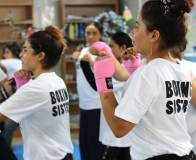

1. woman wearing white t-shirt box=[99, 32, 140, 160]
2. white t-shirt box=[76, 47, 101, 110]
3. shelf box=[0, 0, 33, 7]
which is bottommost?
woman wearing white t-shirt box=[99, 32, 140, 160]

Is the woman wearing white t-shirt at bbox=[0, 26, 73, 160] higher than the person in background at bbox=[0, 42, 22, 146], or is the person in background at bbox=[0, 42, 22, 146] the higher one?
the woman wearing white t-shirt at bbox=[0, 26, 73, 160]

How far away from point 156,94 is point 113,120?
178mm

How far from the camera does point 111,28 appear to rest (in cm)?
544

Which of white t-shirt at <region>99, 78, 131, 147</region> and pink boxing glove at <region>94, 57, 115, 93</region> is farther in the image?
white t-shirt at <region>99, 78, 131, 147</region>

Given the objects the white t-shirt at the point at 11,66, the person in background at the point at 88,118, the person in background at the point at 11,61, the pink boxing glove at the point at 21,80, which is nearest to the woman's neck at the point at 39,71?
the pink boxing glove at the point at 21,80

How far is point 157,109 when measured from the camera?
4.79 ft

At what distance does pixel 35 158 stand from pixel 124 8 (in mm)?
4816

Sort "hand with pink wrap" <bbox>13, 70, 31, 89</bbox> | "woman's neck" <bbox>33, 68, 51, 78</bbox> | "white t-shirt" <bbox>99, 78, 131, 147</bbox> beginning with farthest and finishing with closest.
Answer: "white t-shirt" <bbox>99, 78, 131, 147</bbox>, "hand with pink wrap" <bbox>13, 70, 31, 89</bbox>, "woman's neck" <bbox>33, 68, 51, 78</bbox>

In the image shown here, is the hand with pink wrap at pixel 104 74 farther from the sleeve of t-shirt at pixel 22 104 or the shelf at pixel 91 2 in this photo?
the shelf at pixel 91 2

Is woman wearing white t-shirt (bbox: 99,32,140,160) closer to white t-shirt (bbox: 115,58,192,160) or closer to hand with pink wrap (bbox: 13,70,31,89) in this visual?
hand with pink wrap (bbox: 13,70,31,89)

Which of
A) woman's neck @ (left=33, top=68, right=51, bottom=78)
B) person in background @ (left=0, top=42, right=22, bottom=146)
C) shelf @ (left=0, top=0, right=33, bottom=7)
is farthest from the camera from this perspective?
shelf @ (left=0, top=0, right=33, bottom=7)

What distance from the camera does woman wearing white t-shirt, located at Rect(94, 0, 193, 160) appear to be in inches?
56.8

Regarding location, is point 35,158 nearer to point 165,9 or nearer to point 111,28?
point 165,9

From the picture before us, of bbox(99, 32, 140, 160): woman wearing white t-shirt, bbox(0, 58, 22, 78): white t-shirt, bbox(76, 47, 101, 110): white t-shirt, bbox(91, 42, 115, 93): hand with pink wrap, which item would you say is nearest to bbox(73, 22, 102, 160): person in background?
bbox(76, 47, 101, 110): white t-shirt
